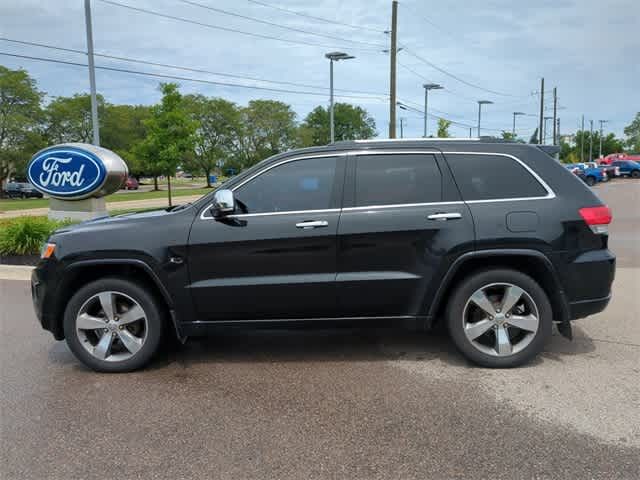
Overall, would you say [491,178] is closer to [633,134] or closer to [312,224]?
[312,224]

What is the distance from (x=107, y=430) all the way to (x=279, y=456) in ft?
3.90

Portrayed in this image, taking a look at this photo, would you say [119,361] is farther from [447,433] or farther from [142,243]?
[447,433]

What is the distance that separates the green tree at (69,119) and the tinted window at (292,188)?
189 feet

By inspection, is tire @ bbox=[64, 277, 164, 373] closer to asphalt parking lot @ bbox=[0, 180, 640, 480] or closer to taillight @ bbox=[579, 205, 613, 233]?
asphalt parking lot @ bbox=[0, 180, 640, 480]

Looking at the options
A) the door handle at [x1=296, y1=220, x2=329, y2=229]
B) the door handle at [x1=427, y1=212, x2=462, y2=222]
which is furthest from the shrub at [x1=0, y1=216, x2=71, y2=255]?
the door handle at [x1=427, y1=212, x2=462, y2=222]

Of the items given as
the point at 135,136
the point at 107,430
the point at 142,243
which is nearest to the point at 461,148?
the point at 142,243

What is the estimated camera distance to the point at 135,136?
217 ft

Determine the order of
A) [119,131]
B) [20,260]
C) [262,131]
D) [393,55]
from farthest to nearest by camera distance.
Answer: [262,131], [119,131], [393,55], [20,260]

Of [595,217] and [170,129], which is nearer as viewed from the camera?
[595,217]

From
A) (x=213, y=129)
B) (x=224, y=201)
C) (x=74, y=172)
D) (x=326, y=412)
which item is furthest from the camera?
(x=213, y=129)

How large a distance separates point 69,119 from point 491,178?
61.5m

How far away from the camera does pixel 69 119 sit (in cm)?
5688

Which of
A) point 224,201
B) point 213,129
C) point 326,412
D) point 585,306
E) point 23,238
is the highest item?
point 213,129

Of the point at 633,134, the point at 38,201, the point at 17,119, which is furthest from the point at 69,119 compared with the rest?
the point at 633,134
